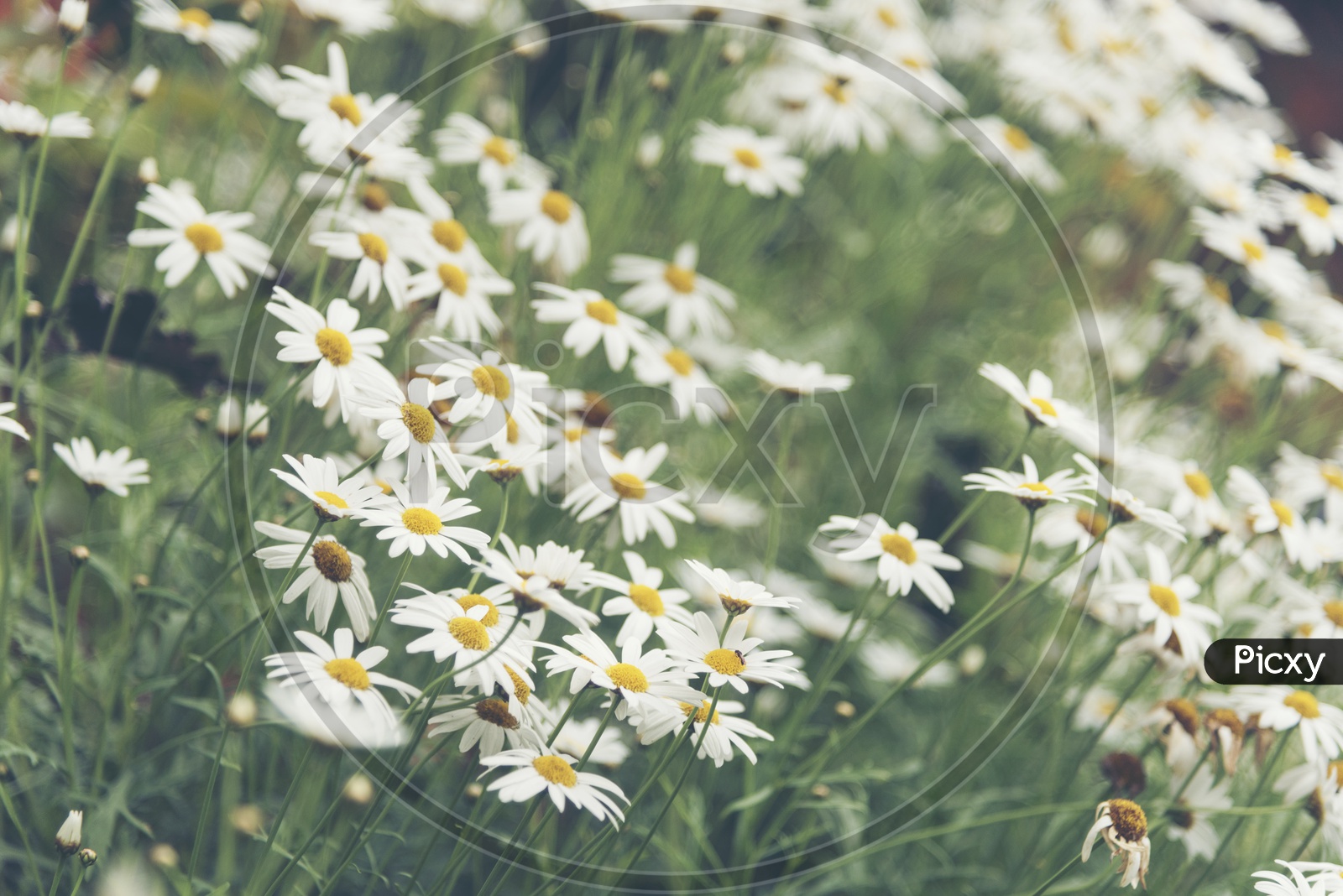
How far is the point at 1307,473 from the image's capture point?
63.9 inches

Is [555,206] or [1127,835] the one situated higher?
[555,206]

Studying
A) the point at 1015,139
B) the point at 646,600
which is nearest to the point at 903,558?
the point at 646,600

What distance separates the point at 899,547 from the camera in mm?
1171

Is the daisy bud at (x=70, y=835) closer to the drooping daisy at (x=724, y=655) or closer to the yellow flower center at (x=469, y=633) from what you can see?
the yellow flower center at (x=469, y=633)

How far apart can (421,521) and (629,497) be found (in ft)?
1.03

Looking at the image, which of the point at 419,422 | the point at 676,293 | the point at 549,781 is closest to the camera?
the point at 549,781

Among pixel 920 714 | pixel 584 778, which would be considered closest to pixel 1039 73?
pixel 920 714

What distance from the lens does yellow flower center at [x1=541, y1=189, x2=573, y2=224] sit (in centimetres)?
158

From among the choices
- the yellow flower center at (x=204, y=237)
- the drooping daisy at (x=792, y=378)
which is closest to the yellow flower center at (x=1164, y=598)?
the drooping daisy at (x=792, y=378)

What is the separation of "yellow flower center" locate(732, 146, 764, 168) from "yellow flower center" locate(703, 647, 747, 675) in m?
1.12

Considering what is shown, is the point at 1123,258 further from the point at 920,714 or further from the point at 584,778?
the point at 584,778

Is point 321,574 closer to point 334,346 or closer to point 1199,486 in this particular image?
point 334,346

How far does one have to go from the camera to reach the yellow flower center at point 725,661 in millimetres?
914

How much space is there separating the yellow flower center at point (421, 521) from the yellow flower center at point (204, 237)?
0.56 metres
